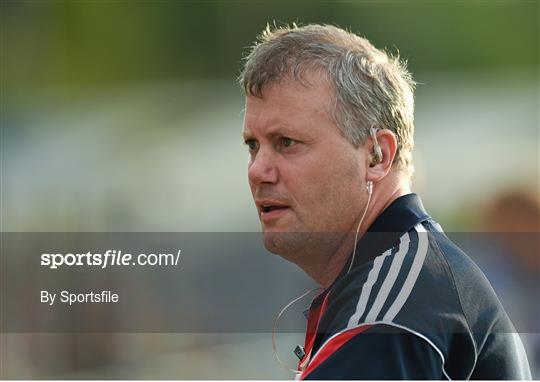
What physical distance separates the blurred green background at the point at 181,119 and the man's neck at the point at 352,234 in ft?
7.63

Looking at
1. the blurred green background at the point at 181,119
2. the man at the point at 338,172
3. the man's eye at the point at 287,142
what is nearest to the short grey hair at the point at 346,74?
the man at the point at 338,172

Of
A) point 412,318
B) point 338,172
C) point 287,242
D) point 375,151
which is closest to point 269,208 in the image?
point 287,242

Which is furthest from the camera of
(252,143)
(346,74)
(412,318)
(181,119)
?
(181,119)

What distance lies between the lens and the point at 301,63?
2.19m

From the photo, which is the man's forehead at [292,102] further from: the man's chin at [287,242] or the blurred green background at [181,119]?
the blurred green background at [181,119]

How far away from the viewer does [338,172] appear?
7.32 feet

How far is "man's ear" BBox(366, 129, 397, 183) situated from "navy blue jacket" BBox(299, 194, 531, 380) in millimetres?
179

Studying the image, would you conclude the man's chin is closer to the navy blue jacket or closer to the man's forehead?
the navy blue jacket

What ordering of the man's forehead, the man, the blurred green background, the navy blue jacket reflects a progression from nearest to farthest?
the navy blue jacket → the man → the man's forehead → the blurred green background

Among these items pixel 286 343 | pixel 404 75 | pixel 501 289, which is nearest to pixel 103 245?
pixel 286 343

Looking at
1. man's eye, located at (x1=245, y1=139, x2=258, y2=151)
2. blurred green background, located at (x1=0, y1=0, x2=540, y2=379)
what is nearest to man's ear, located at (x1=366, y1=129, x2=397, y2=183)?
man's eye, located at (x1=245, y1=139, x2=258, y2=151)

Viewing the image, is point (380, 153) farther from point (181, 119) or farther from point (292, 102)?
point (181, 119)

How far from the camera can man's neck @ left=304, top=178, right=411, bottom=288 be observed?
2203mm

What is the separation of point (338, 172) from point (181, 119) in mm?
3495
